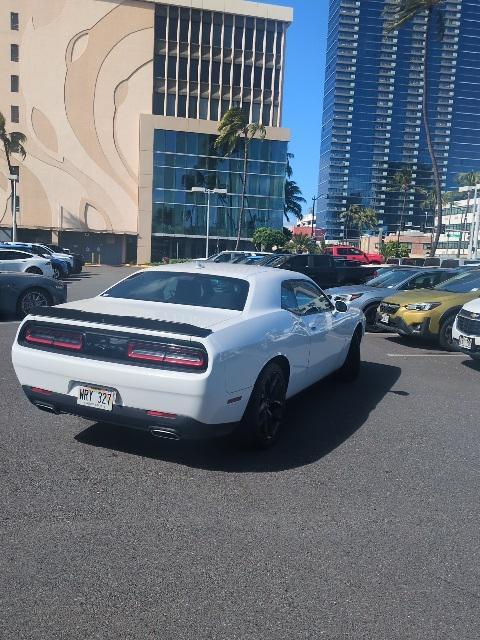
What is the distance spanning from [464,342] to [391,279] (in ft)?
16.8

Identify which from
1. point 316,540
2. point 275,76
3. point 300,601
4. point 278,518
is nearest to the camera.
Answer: point 300,601

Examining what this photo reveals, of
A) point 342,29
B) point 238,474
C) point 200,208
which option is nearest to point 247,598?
point 238,474

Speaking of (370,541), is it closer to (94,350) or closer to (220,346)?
(220,346)

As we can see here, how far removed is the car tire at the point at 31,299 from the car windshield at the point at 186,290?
22.2ft

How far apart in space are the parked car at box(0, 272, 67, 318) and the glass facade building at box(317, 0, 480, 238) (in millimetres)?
137779

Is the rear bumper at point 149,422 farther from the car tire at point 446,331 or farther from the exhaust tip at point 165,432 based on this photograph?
the car tire at point 446,331

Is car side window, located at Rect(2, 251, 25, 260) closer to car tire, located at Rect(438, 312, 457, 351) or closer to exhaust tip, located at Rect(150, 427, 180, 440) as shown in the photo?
car tire, located at Rect(438, 312, 457, 351)

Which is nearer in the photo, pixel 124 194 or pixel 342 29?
pixel 124 194

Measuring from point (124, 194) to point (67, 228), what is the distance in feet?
21.0

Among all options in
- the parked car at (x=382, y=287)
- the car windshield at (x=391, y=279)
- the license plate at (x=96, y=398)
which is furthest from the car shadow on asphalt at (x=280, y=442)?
the car windshield at (x=391, y=279)

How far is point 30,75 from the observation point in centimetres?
5341

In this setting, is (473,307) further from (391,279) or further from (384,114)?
(384,114)

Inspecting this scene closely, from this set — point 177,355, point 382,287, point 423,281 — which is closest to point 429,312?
point 382,287

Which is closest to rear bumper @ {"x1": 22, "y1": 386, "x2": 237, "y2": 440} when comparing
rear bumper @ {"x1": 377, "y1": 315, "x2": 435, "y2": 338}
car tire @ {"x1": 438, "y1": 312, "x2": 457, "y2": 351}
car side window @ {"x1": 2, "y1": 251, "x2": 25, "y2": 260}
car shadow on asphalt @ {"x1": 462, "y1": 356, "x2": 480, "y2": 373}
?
car shadow on asphalt @ {"x1": 462, "y1": 356, "x2": 480, "y2": 373}
